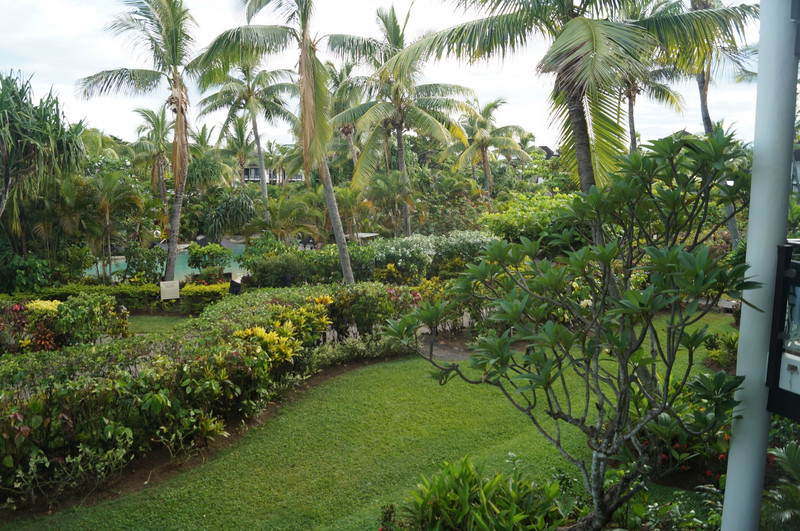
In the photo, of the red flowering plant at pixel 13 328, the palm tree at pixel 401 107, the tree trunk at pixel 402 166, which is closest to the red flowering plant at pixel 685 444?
the red flowering plant at pixel 13 328

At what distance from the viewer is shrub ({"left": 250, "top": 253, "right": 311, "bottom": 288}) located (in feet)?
46.5

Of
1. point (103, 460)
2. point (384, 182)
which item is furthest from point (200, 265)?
point (103, 460)

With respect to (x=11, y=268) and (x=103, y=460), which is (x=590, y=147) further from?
(x=11, y=268)

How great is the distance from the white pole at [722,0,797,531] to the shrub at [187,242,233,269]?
16857mm

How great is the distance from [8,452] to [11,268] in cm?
1228

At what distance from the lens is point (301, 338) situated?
7418mm

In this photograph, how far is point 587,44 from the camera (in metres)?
6.39

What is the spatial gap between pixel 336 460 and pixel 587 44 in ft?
18.4

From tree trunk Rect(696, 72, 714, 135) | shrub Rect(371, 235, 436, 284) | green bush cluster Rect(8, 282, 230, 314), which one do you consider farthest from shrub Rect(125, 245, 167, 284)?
tree trunk Rect(696, 72, 714, 135)

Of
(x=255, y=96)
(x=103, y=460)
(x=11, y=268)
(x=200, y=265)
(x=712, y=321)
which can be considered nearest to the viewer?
(x=103, y=460)

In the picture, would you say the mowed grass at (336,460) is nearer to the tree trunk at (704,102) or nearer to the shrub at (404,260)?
the shrub at (404,260)

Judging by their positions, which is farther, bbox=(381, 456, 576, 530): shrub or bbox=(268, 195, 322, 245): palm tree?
bbox=(268, 195, 322, 245): palm tree

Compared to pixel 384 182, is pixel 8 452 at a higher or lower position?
lower

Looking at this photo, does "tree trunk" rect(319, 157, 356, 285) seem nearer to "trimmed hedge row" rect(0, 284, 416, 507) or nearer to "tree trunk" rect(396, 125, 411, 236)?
"trimmed hedge row" rect(0, 284, 416, 507)
